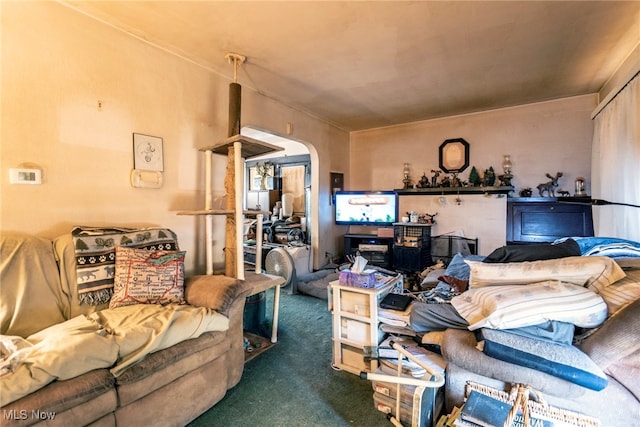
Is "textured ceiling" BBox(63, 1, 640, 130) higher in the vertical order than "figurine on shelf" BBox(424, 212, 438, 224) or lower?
higher

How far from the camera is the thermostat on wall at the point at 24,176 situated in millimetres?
1641

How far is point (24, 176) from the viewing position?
5.51ft

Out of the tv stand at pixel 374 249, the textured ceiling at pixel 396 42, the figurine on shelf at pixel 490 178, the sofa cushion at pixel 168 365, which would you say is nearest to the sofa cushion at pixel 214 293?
the sofa cushion at pixel 168 365

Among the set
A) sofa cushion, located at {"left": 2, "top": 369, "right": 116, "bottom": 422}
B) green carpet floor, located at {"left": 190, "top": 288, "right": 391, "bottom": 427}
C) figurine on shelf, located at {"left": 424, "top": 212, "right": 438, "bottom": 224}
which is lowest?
green carpet floor, located at {"left": 190, "top": 288, "right": 391, "bottom": 427}

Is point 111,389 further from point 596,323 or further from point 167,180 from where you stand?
point 596,323

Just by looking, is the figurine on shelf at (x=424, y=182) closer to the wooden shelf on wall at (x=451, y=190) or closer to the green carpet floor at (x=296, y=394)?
the wooden shelf on wall at (x=451, y=190)

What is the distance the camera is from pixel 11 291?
145 centimetres

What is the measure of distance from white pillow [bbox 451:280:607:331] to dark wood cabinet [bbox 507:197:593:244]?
8.37 ft

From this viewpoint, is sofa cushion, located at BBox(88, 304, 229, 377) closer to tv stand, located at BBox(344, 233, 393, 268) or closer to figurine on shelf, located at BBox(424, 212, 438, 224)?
tv stand, located at BBox(344, 233, 393, 268)

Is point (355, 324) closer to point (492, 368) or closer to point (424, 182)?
point (492, 368)

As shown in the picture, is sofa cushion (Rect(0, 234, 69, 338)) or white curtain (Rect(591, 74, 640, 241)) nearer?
sofa cushion (Rect(0, 234, 69, 338))

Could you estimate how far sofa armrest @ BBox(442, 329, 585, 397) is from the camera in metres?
1.17

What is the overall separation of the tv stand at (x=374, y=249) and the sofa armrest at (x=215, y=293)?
8.98 feet

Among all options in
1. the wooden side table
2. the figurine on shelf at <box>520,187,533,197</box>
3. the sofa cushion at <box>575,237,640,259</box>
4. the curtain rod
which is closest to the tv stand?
the figurine on shelf at <box>520,187,533,197</box>
